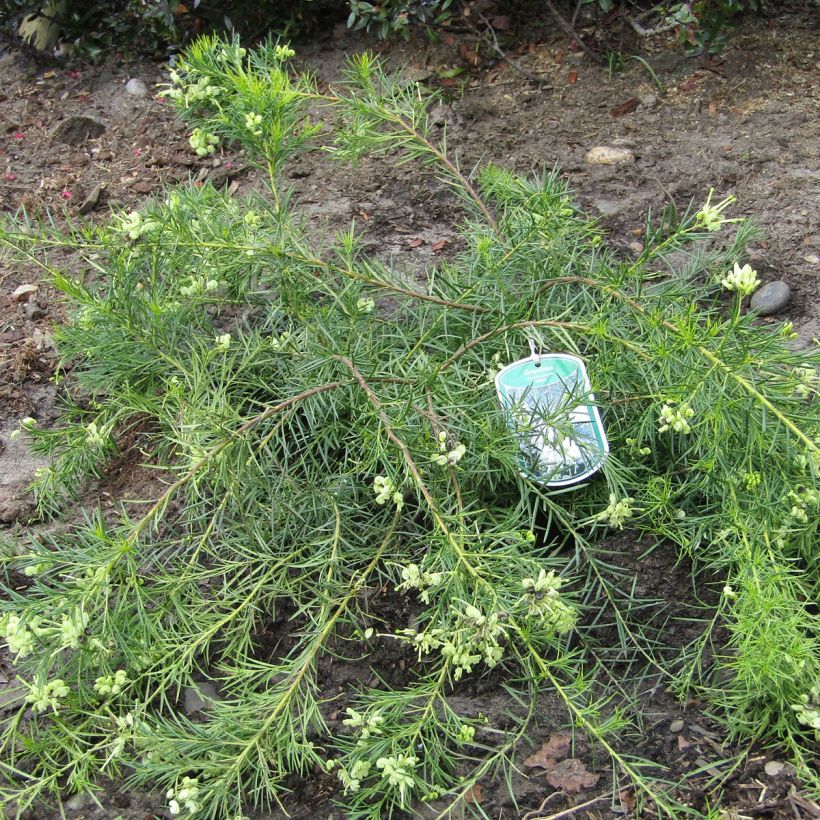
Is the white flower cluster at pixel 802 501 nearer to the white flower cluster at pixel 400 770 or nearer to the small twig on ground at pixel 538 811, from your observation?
the small twig on ground at pixel 538 811

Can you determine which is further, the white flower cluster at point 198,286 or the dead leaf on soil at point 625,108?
the dead leaf on soil at point 625,108

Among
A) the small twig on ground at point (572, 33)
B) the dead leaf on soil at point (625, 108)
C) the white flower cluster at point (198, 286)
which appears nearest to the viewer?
the white flower cluster at point (198, 286)

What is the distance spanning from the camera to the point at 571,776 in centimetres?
186

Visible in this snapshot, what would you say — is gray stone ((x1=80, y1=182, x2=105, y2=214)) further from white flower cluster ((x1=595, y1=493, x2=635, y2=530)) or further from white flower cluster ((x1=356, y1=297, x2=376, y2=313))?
white flower cluster ((x1=595, y1=493, x2=635, y2=530))

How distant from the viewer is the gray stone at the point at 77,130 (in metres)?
3.62

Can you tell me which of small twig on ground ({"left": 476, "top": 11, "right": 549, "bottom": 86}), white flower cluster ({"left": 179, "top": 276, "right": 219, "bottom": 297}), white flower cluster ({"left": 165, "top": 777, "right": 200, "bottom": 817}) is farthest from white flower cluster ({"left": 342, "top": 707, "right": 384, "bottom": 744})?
small twig on ground ({"left": 476, "top": 11, "right": 549, "bottom": 86})

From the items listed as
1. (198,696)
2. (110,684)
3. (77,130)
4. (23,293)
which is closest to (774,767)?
(198,696)

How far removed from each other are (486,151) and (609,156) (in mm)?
462

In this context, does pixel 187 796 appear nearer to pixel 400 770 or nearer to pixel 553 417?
pixel 400 770

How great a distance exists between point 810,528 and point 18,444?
2196 millimetres

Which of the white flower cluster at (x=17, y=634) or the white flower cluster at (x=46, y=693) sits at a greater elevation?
the white flower cluster at (x=17, y=634)

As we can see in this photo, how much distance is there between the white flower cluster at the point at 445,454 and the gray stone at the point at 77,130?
8.30 ft

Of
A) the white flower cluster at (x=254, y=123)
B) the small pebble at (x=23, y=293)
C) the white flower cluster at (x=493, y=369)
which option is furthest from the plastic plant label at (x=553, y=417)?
the small pebble at (x=23, y=293)

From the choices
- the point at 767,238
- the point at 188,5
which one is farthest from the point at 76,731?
the point at 188,5
